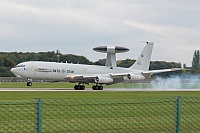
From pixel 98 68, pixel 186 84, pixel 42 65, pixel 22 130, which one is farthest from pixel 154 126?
pixel 186 84

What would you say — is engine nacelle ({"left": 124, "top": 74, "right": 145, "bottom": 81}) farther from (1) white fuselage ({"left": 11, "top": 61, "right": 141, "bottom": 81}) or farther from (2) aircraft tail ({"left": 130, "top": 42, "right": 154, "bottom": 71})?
(2) aircraft tail ({"left": 130, "top": 42, "right": 154, "bottom": 71})

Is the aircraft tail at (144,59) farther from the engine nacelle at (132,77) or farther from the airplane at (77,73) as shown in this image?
the engine nacelle at (132,77)

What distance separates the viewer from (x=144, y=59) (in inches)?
2982

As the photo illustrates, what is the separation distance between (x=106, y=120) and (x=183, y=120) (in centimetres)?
286

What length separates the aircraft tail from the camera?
7519 cm

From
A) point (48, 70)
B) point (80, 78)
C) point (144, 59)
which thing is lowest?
point (80, 78)

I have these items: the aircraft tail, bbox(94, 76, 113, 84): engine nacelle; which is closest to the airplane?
bbox(94, 76, 113, 84): engine nacelle

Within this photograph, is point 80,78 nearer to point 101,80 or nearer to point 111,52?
point 101,80

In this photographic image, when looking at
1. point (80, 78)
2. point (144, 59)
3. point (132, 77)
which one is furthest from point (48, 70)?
point (144, 59)

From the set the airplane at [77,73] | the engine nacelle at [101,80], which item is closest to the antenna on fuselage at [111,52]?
the airplane at [77,73]

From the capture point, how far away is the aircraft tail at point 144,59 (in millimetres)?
75188

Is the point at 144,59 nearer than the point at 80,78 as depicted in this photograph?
No

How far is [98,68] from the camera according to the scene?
69.5m

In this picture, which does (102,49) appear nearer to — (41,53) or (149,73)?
(149,73)
